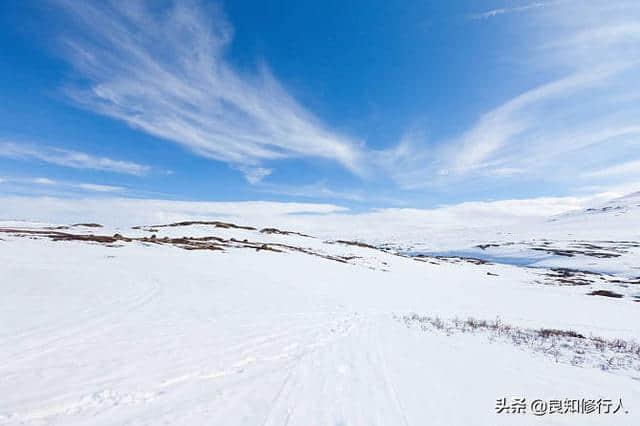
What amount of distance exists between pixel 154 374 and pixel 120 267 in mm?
17692

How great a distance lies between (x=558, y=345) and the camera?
10719mm

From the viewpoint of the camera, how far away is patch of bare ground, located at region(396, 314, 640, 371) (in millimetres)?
8898

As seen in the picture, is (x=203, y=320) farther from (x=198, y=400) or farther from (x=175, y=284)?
(x=175, y=284)

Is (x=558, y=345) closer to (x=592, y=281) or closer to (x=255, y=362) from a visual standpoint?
(x=255, y=362)

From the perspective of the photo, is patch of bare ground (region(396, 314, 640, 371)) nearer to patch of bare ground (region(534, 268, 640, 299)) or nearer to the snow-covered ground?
the snow-covered ground

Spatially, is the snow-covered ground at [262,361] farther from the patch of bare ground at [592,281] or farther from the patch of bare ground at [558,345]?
the patch of bare ground at [592,281]

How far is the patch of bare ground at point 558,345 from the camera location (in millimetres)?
8898

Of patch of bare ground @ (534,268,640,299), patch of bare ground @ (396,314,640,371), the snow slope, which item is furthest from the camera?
patch of bare ground @ (534,268,640,299)

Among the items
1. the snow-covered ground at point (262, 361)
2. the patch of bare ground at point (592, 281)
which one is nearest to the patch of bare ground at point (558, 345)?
the snow-covered ground at point (262, 361)

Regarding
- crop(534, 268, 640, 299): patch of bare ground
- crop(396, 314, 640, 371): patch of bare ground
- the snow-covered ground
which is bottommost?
crop(534, 268, 640, 299): patch of bare ground

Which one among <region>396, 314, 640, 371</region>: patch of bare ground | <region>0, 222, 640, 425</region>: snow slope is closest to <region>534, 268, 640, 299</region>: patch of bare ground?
<region>0, 222, 640, 425</region>: snow slope

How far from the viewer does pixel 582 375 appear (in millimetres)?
7414

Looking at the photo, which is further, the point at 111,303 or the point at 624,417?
the point at 111,303

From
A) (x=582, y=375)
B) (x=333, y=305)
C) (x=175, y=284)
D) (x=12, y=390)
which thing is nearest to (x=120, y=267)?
(x=175, y=284)
